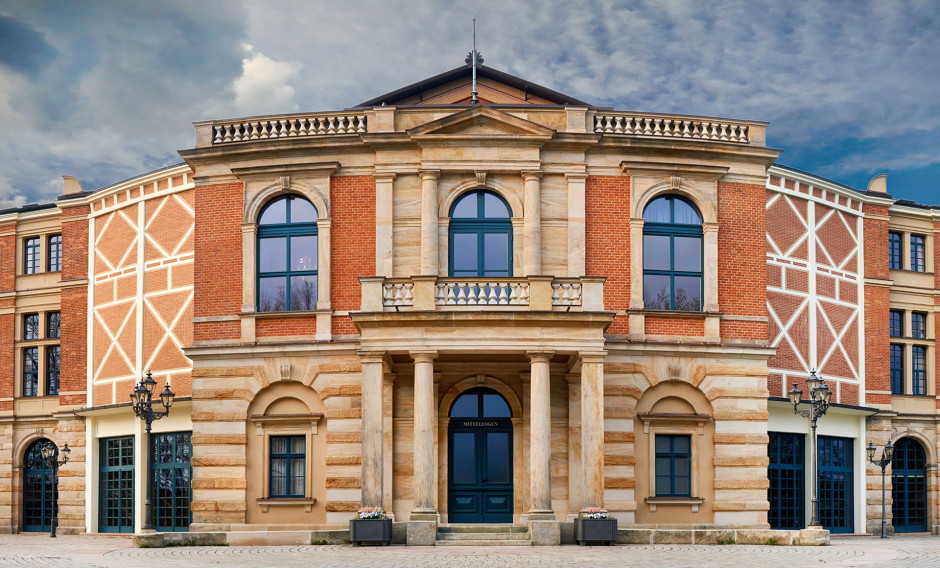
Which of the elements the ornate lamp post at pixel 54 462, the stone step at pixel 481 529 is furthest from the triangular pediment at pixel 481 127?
the ornate lamp post at pixel 54 462

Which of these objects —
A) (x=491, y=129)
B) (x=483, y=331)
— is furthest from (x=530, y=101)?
(x=483, y=331)

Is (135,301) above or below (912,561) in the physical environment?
above

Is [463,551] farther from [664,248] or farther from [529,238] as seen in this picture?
[664,248]

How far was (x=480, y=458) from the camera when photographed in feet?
93.0

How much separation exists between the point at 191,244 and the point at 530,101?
10562 millimetres

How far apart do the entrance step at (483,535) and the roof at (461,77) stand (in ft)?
40.1

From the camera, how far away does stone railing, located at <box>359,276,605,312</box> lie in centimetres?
2600

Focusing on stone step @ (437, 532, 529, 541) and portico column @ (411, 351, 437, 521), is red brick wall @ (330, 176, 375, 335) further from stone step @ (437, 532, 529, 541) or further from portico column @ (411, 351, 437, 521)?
stone step @ (437, 532, 529, 541)

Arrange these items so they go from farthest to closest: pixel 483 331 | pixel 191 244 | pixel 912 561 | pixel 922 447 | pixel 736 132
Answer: pixel 922 447 < pixel 191 244 < pixel 736 132 < pixel 483 331 < pixel 912 561

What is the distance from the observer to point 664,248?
29438 millimetres

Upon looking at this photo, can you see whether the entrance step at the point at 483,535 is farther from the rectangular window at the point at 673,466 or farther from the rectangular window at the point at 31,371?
the rectangular window at the point at 31,371

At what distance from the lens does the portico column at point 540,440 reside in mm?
25516

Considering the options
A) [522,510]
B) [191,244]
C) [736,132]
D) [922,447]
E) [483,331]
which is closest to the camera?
[483,331]

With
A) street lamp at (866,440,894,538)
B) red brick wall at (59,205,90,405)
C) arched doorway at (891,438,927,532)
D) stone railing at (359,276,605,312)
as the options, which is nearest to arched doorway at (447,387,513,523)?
stone railing at (359,276,605,312)
